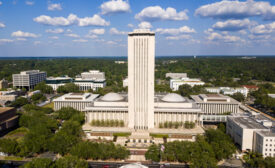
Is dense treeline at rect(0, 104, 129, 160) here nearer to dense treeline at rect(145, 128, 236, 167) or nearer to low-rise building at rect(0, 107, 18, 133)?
dense treeline at rect(145, 128, 236, 167)

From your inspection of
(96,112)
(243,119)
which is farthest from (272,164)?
(96,112)

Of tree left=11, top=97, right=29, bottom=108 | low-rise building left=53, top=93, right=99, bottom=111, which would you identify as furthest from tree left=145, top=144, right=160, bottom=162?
tree left=11, top=97, right=29, bottom=108

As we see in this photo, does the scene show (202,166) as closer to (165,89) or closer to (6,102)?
(165,89)

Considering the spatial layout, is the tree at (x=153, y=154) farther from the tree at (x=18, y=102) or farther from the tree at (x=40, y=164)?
the tree at (x=18, y=102)

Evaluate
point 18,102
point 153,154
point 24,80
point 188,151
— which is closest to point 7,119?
point 18,102

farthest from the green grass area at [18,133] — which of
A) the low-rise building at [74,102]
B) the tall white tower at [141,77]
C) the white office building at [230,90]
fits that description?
the white office building at [230,90]
